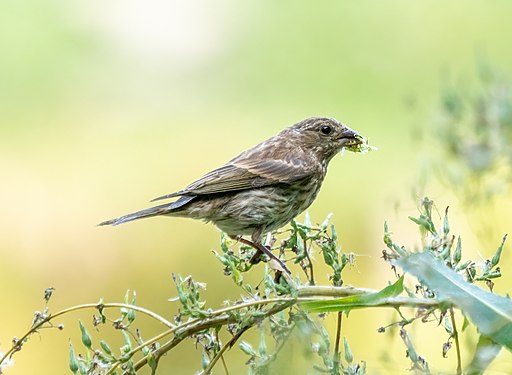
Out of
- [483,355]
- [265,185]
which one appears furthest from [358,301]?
[265,185]

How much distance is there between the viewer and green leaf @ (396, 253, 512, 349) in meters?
1.68

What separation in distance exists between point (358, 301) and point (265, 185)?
2.24 meters

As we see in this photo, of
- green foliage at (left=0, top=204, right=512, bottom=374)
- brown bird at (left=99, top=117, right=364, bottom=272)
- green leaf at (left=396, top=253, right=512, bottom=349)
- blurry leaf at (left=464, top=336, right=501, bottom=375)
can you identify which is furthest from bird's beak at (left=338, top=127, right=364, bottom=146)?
blurry leaf at (left=464, top=336, right=501, bottom=375)

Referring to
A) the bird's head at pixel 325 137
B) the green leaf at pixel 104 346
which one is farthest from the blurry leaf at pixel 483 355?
the bird's head at pixel 325 137

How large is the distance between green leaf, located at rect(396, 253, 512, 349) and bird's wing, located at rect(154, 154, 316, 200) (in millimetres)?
2228

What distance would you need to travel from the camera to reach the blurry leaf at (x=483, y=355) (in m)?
1.49

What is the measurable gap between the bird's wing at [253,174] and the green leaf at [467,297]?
2.23 metres

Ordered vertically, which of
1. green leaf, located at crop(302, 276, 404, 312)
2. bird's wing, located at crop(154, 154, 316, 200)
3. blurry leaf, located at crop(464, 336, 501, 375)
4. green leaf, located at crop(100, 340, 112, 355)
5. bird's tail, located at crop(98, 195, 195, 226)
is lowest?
blurry leaf, located at crop(464, 336, 501, 375)

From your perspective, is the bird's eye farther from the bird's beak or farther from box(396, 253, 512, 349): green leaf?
box(396, 253, 512, 349): green leaf

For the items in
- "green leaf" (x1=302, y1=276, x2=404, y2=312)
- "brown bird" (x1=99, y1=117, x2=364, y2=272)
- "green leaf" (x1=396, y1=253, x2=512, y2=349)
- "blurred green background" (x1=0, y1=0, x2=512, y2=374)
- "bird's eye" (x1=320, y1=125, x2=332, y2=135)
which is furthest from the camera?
"blurred green background" (x1=0, y1=0, x2=512, y2=374)

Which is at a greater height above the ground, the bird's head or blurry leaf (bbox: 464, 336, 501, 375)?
the bird's head

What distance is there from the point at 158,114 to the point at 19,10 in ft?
4.51

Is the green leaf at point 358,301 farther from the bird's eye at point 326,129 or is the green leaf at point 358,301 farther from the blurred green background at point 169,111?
the blurred green background at point 169,111

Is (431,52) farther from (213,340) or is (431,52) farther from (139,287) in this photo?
(213,340)
